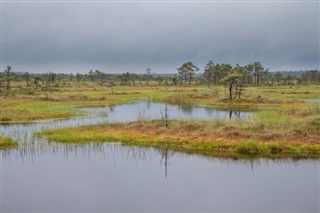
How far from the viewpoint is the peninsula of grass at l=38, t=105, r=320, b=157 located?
26844 mm

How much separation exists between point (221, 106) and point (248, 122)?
2814 centimetres

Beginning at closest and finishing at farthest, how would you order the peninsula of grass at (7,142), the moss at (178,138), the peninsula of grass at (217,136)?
1. the moss at (178,138)
2. the peninsula of grass at (217,136)
3. the peninsula of grass at (7,142)

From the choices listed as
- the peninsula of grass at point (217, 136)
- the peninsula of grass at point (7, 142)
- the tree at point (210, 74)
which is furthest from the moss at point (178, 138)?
the tree at point (210, 74)

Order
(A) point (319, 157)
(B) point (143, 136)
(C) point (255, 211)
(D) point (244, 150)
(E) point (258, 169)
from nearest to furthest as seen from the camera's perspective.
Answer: (C) point (255, 211), (E) point (258, 169), (A) point (319, 157), (D) point (244, 150), (B) point (143, 136)

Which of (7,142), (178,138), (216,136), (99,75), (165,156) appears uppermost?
(99,75)

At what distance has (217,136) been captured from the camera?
29734mm

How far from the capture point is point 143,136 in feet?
103

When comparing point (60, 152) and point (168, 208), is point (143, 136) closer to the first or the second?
point (60, 152)

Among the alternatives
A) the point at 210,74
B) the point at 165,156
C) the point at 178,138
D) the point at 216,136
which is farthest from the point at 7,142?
the point at 210,74

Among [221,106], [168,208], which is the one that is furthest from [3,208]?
[221,106]

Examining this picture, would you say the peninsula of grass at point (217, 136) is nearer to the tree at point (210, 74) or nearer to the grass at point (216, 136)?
the grass at point (216, 136)

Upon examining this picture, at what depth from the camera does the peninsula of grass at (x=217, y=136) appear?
26.8m

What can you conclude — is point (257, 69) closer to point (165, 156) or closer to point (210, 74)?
point (210, 74)

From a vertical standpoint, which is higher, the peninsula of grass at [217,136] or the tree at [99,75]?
the tree at [99,75]
